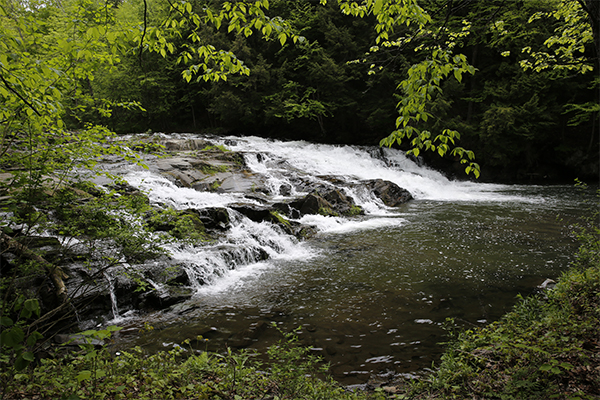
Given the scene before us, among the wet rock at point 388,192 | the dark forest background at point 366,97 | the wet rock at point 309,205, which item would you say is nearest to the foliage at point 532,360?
the wet rock at point 309,205

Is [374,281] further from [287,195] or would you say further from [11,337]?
[287,195]

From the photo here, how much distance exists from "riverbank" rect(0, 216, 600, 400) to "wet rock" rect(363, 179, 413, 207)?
1161 cm

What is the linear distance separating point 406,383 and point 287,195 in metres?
10.8

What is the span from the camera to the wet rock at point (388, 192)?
15281mm

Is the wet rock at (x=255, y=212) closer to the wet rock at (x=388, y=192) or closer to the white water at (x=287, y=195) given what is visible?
the white water at (x=287, y=195)

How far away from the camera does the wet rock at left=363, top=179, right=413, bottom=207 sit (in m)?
15.3

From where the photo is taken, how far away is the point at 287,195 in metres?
14.0

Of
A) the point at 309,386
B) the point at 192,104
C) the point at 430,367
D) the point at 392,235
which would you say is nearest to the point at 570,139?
the point at 392,235

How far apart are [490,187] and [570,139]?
607cm

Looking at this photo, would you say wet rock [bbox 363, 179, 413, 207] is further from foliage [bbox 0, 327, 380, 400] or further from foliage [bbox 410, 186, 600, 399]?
foliage [bbox 0, 327, 380, 400]

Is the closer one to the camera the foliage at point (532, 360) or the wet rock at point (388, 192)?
the foliage at point (532, 360)

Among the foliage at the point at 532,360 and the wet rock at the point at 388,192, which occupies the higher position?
the wet rock at the point at 388,192

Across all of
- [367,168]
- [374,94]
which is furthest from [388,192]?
[374,94]

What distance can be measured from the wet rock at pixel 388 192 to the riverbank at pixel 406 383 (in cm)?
1161
